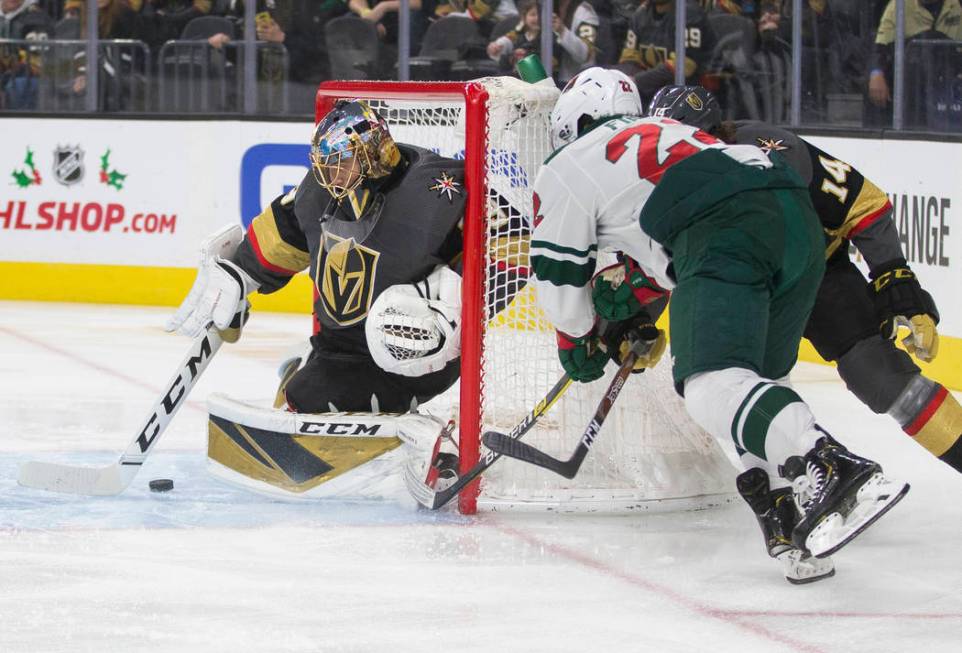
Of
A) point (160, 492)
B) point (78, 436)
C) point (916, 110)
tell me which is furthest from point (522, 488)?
point (916, 110)

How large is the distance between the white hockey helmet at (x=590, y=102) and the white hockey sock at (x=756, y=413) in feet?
2.19

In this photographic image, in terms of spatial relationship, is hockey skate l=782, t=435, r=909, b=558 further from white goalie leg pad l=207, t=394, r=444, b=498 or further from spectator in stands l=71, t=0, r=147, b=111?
spectator in stands l=71, t=0, r=147, b=111

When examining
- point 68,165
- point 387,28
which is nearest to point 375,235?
point 387,28

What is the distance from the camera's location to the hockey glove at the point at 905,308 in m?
3.23

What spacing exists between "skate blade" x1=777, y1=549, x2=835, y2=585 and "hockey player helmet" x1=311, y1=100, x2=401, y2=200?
3.89 ft

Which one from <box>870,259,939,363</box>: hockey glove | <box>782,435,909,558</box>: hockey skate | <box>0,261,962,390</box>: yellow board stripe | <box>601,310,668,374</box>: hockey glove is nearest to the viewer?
<box>782,435,909,558</box>: hockey skate

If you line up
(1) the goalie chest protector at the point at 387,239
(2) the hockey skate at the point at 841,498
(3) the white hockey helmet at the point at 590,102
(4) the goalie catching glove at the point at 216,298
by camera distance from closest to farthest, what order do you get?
(2) the hockey skate at the point at 841,498 → (3) the white hockey helmet at the point at 590,102 → (1) the goalie chest protector at the point at 387,239 → (4) the goalie catching glove at the point at 216,298

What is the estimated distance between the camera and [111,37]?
7.23 metres

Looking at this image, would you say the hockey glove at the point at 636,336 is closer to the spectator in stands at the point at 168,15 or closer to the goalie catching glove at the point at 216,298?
the goalie catching glove at the point at 216,298

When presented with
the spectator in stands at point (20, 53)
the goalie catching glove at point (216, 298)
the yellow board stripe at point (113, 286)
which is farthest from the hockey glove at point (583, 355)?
the spectator in stands at point (20, 53)

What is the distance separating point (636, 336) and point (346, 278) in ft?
2.21

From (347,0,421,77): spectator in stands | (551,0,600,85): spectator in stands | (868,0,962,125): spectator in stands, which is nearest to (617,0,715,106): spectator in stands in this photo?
(551,0,600,85): spectator in stands

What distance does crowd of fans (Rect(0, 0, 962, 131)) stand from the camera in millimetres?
5457

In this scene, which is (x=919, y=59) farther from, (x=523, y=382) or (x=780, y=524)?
(x=780, y=524)
